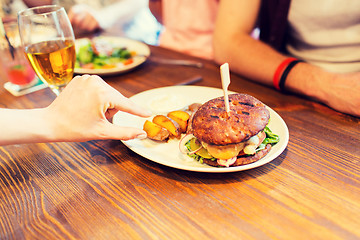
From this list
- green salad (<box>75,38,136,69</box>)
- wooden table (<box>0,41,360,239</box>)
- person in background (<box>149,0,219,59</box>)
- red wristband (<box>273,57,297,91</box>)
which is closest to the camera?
wooden table (<box>0,41,360,239</box>)

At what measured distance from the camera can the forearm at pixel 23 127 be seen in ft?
2.67

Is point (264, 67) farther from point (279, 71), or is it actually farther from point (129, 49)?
point (129, 49)

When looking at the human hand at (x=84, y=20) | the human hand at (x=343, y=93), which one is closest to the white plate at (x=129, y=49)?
the human hand at (x=84, y=20)

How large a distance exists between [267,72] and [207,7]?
1.22 meters

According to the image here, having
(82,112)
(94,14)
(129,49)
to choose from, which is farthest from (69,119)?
(94,14)

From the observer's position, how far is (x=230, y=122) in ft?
2.84

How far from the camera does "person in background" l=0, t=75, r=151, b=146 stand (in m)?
0.82

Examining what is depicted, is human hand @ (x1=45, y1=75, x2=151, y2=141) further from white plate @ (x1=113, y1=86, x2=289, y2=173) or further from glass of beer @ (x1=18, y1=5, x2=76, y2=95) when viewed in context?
glass of beer @ (x1=18, y1=5, x2=76, y2=95)

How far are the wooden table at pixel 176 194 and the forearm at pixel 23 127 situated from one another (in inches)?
7.1

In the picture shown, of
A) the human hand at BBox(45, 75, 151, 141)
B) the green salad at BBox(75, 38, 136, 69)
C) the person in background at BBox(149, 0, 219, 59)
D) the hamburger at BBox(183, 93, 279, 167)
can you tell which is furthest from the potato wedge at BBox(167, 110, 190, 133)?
the person in background at BBox(149, 0, 219, 59)

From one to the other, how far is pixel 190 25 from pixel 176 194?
82.5 inches

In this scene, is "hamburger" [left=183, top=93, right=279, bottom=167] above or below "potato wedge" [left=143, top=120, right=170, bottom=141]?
above

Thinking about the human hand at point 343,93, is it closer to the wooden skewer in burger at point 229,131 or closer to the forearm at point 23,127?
the wooden skewer in burger at point 229,131

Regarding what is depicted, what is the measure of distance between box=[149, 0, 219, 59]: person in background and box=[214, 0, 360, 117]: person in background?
1.78ft
